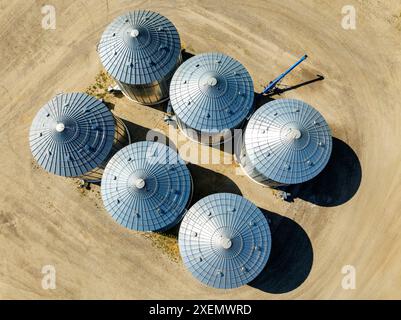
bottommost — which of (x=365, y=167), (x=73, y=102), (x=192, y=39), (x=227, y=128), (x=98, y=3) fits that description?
(x=365, y=167)

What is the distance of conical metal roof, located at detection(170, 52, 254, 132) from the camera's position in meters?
54.5

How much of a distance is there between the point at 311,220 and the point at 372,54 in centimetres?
3597

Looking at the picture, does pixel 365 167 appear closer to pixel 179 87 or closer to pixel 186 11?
pixel 179 87

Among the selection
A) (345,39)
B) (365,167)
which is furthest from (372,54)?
(365,167)

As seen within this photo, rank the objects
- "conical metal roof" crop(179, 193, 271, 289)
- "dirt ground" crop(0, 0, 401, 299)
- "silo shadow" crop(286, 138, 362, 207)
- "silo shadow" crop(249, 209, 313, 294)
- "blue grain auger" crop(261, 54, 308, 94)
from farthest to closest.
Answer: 1. "blue grain auger" crop(261, 54, 308, 94)
2. "silo shadow" crop(286, 138, 362, 207)
3. "dirt ground" crop(0, 0, 401, 299)
4. "silo shadow" crop(249, 209, 313, 294)
5. "conical metal roof" crop(179, 193, 271, 289)

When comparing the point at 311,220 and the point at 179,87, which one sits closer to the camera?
the point at 179,87

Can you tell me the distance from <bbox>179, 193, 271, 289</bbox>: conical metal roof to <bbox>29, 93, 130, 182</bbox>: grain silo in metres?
18.9

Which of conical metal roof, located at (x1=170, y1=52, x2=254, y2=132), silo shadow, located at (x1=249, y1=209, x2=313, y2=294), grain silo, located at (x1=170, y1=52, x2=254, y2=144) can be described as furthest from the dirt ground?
conical metal roof, located at (x1=170, y1=52, x2=254, y2=132)

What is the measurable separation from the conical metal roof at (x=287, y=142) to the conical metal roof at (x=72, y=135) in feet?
79.6

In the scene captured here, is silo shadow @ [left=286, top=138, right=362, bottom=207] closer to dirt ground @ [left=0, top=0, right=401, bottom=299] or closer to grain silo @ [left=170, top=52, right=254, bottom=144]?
dirt ground @ [left=0, top=0, right=401, bottom=299]

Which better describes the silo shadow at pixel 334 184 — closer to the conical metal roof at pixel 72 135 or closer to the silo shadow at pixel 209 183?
the silo shadow at pixel 209 183

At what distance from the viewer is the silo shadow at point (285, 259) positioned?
202ft

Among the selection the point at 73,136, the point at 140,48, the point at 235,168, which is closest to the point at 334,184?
the point at 235,168

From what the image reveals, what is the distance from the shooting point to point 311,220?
208 ft
